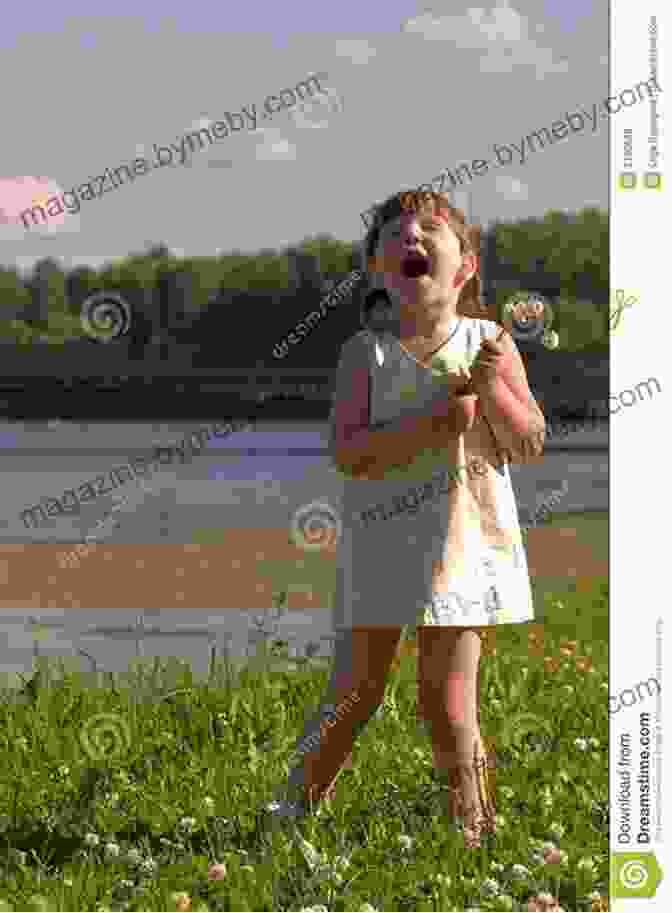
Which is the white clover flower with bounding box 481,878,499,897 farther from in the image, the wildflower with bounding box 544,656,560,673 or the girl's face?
the wildflower with bounding box 544,656,560,673

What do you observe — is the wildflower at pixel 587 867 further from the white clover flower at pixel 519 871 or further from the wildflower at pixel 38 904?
the wildflower at pixel 38 904

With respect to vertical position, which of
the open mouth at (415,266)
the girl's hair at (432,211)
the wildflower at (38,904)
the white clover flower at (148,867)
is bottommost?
the wildflower at (38,904)

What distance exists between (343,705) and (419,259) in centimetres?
129

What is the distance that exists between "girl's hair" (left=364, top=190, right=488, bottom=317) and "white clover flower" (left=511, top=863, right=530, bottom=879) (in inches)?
64.7

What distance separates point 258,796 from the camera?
482 centimetres

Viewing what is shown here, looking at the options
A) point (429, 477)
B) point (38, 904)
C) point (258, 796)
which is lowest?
point (38, 904)

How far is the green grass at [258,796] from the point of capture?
13.5ft

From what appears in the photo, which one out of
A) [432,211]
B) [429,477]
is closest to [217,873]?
[429,477]

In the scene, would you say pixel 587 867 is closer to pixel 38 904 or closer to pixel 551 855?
pixel 551 855

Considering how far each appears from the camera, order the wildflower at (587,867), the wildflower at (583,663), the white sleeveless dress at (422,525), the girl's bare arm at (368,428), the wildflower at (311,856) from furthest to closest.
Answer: the wildflower at (583,663), the wildflower at (587,867), the wildflower at (311,856), the white sleeveless dress at (422,525), the girl's bare arm at (368,428)

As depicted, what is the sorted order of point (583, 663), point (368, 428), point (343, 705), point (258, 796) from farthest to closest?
point (583, 663) → point (258, 796) → point (343, 705) → point (368, 428)

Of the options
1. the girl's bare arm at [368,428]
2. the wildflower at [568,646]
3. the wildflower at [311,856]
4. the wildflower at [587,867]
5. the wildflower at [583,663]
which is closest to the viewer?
the girl's bare arm at [368,428]

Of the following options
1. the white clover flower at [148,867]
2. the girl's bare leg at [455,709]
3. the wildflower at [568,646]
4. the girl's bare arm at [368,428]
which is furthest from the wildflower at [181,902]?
the wildflower at [568,646]

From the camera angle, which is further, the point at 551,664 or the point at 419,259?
the point at 551,664
